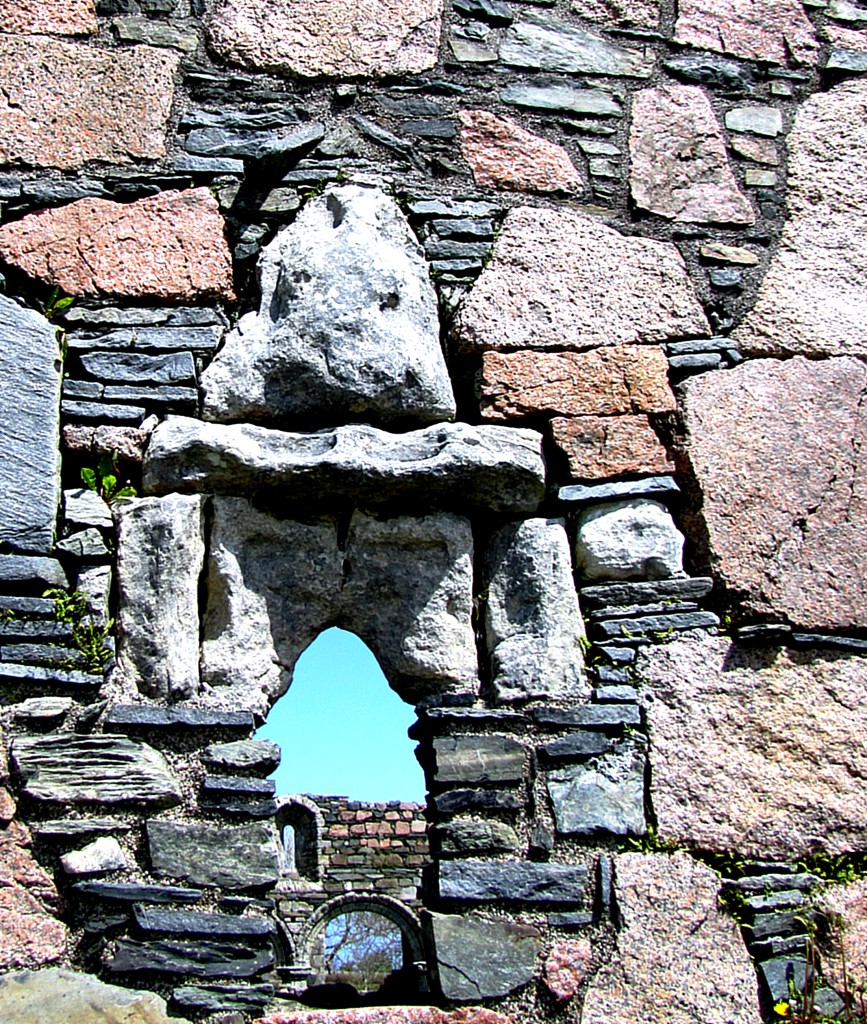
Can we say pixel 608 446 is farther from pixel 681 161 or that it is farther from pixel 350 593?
pixel 681 161

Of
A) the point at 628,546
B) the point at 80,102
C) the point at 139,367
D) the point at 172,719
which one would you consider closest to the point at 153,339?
the point at 139,367

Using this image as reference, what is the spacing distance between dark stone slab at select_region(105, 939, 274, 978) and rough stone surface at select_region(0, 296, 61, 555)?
2.98ft

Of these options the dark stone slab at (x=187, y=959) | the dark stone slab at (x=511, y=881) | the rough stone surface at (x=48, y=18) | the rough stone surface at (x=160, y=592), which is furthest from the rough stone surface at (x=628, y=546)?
the rough stone surface at (x=48, y=18)

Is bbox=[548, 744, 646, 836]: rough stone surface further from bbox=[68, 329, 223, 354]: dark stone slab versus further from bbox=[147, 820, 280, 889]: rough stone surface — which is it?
bbox=[68, 329, 223, 354]: dark stone slab

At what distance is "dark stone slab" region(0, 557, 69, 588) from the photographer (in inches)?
106

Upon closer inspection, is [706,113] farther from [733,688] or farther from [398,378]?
[733,688]

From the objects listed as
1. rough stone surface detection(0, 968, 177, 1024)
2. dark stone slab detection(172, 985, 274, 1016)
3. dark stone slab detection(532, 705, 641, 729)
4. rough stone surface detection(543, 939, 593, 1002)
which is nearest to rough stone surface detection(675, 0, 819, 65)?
dark stone slab detection(532, 705, 641, 729)

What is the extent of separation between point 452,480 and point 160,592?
739 millimetres

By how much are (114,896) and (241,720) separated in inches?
17.9

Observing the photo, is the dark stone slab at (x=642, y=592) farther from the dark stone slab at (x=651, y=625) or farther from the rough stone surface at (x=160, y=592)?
the rough stone surface at (x=160, y=592)

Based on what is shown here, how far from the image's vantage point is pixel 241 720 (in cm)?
269

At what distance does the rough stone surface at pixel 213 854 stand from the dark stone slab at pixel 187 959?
13cm

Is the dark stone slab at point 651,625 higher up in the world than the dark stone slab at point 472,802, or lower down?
higher up

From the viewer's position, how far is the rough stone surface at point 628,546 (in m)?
2.97
